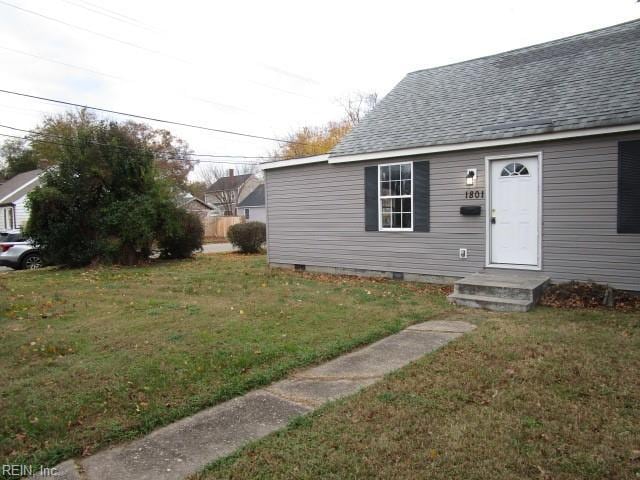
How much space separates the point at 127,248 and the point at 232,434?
507 inches

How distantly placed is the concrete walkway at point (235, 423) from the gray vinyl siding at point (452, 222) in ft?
13.6

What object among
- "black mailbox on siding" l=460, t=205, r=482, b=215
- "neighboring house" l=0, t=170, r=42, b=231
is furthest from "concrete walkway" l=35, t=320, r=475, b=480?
"neighboring house" l=0, t=170, r=42, b=231

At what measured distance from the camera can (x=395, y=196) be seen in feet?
32.7

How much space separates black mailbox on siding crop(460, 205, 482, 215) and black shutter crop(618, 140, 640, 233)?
Answer: 89.1 inches

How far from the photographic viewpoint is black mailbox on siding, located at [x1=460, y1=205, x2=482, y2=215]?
867 centimetres

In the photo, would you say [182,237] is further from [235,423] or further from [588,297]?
[235,423]

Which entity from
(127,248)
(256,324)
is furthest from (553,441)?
(127,248)

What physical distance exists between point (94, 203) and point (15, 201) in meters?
22.3

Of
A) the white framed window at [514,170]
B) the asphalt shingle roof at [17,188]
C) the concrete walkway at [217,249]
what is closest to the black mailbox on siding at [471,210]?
the white framed window at [514,170]

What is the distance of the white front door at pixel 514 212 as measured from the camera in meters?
8.16

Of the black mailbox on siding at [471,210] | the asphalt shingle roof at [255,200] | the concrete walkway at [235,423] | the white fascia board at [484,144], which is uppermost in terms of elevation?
the asphalt shingle roof at [255,200]

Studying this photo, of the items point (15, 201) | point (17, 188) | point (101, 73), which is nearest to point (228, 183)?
point (17, 188)

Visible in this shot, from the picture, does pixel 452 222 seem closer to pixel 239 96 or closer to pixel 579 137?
pixel 579 137

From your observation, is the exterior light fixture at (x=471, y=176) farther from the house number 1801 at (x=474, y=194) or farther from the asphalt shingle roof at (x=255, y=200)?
the asphalt shingle roof at (x=255, y=200)
